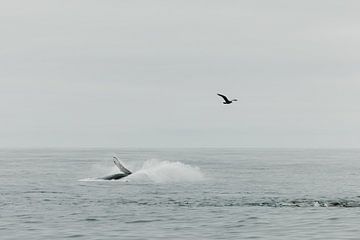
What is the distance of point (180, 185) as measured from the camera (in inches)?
3199

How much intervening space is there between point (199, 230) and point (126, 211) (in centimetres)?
1090

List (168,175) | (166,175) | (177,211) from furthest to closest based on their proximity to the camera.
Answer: (168,175) → (166,175) → (177,211)

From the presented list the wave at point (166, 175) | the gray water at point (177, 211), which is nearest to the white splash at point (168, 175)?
the wave at point (166, 175)

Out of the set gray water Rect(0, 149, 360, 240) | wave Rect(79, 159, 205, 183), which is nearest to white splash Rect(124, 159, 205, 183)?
wave Rect(79, 159, 205, 183)

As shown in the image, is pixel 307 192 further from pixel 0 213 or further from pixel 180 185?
pixel 0 213

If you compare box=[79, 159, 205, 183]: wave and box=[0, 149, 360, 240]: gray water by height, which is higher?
box=[79, 159, 205, 183]: wave

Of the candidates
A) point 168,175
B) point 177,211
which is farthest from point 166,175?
point 177,211

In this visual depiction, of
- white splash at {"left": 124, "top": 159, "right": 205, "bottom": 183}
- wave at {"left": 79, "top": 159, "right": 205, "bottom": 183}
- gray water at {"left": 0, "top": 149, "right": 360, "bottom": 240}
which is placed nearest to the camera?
gray water at {"left": 0, "top": 149, "right": 360, "bottom": 240}

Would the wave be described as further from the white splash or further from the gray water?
the gray water

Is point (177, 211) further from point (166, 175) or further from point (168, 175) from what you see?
point (168, 175)

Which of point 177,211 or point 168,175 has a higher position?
point 168,175

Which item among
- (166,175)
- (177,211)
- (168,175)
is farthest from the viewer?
(168,175)

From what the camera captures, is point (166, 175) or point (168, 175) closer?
point (166, 175)

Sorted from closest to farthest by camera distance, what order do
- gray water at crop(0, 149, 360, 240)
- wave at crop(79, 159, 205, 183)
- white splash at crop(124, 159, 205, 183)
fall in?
gray water at crop(0, 149, 360, 240) < wave at crop(79, 159, 205, 183) < white splash at crop(124, 159, 205, 183)
